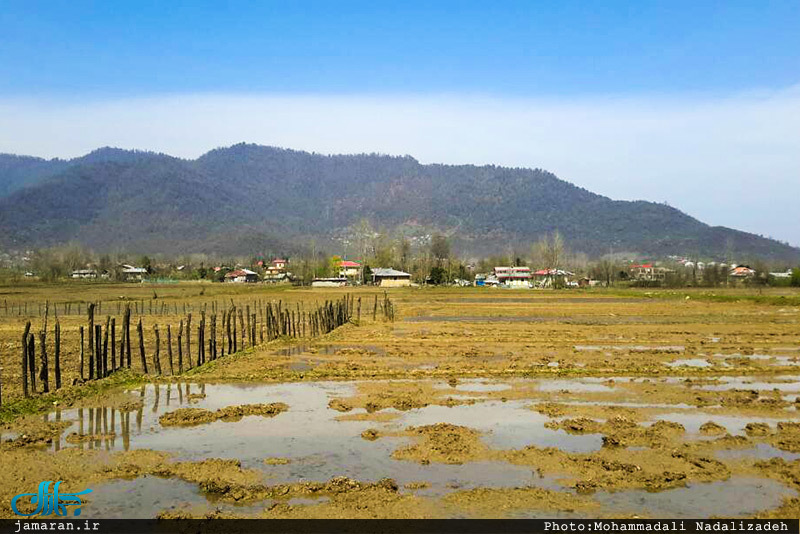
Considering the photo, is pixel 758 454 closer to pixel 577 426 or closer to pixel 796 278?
pixel 577 426

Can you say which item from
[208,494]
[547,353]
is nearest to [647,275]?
[547,353]

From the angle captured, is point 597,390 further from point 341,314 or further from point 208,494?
point 341,314

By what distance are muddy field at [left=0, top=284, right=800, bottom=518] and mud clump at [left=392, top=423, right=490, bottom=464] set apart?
55mm

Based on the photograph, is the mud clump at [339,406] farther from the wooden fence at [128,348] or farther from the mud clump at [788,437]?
the mud clump at [788,437]

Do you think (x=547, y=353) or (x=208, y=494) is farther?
(x=547, y=353)

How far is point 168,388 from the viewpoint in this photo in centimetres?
1934

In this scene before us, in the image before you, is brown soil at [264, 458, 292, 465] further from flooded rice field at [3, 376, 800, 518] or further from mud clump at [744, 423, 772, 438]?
mud clump at [744, 423, 772, 438]

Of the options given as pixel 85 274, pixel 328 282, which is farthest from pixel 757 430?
pixel 85 274

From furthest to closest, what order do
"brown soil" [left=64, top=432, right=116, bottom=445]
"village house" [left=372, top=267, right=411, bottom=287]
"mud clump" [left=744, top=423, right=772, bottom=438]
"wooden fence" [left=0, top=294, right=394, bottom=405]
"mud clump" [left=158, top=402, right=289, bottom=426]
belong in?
"village house" [left=372, top=267, right=411, bottom=287] < "wooden fence" [left=0, top=294, right=394, bottom=405] < "mud clump" [left=158, top=402, right=289, bottom=426] < "mud clump" [left=744, top=423, right=772, bottom=438] < "brown soil" [left=64, top=432, right=116, bottom=445]

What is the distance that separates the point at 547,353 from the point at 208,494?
61.1 feet

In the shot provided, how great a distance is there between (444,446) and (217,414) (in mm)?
5862

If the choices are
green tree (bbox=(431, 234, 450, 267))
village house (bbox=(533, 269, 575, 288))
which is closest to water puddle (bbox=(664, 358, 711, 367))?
village house (bbox=(533, 269, 575, 288))

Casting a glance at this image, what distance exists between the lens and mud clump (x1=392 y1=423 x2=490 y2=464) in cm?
1237
